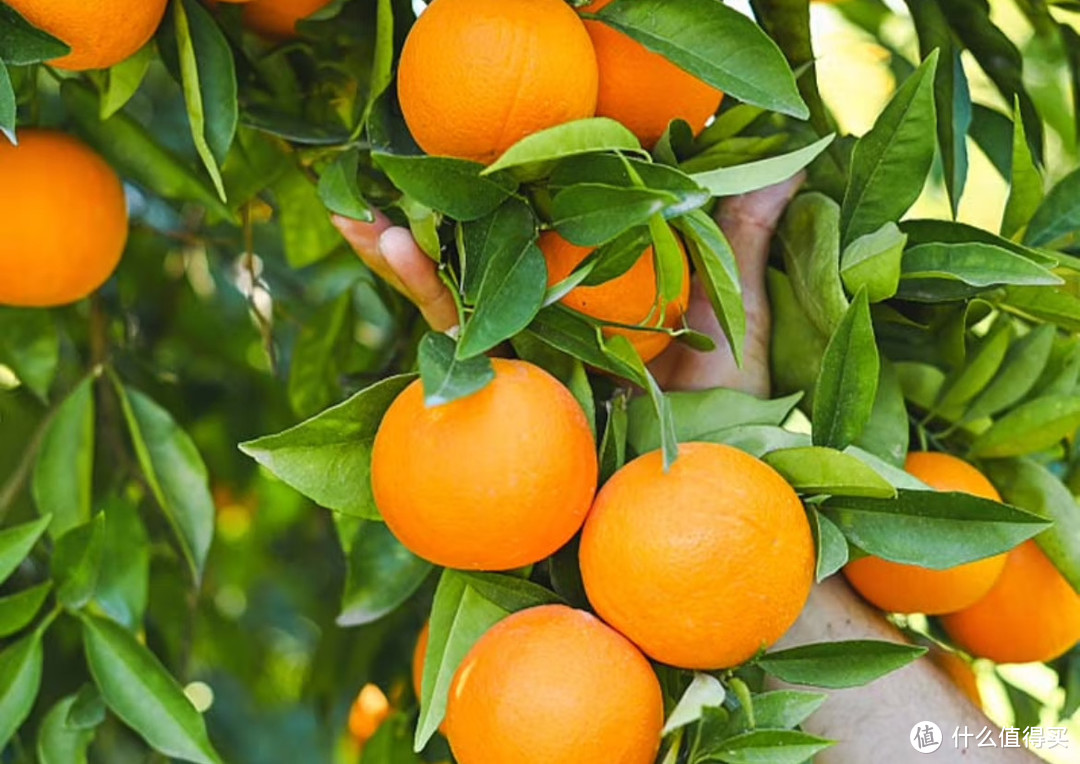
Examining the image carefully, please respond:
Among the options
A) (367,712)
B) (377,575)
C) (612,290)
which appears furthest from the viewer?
(367,712)

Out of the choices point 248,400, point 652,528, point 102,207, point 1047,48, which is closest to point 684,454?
point 652,528

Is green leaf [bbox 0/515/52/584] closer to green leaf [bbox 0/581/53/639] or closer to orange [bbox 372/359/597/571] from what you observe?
green leaf [bbox 0/581/53/639]

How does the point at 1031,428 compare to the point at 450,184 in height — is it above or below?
below

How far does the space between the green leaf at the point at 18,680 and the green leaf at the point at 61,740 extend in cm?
3

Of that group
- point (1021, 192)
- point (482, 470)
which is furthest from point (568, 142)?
point (1021, 192)

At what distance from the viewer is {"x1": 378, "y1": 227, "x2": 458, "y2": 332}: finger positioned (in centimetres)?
77

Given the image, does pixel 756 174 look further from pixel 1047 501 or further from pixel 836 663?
pixel 1047 501

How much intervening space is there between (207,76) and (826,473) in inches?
17.6

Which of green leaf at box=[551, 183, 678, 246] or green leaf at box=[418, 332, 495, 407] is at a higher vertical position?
green leaf at box=[551, 183, 678, 246]

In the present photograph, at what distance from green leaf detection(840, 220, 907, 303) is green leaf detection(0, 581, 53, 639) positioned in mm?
580

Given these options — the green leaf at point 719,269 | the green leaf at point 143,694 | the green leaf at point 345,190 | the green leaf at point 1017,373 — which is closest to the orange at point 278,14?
the green leaf at point 345,190

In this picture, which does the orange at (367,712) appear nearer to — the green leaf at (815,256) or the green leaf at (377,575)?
the green leaf at (377,575)

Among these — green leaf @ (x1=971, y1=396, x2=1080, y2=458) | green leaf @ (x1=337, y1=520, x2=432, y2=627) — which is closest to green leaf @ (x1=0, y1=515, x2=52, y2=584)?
green leaf @ (x1=337, y1=520, x2=432, y2=627)

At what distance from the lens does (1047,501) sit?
919 mm
